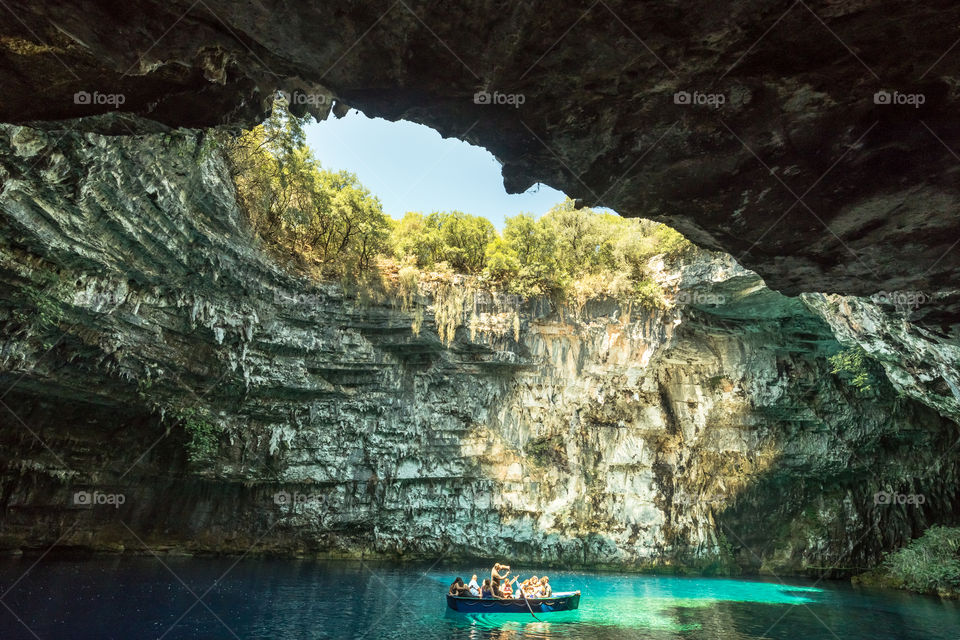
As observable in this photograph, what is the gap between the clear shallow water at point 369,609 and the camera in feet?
38.7

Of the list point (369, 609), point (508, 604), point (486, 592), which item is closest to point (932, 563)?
point (508, 604)

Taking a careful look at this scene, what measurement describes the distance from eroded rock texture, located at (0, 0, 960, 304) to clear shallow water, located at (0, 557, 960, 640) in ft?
35.6

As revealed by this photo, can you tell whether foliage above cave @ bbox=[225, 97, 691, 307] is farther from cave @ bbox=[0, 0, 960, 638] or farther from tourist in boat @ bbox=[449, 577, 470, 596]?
tourist in boat @ bbox=[449, 577, 470, 596]

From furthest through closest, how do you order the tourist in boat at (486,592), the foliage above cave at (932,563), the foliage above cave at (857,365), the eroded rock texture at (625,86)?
the foliage above cave at (857,365) → the foliage above cave at (932,563) → the tourist in boat at (486,592) → the eroded rock texture at (625,86)

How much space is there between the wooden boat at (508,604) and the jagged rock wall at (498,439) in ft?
33.0

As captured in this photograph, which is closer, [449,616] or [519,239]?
[449,616]

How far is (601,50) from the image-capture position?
11.8ft

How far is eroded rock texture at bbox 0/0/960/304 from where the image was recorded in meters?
3.36

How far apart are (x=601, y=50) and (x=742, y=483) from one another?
1026 inches

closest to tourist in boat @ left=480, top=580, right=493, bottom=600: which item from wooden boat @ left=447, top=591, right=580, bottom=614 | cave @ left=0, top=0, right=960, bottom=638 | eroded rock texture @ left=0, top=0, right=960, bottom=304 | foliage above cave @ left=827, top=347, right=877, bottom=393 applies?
wooden boat @ left=447, top=591, right=580, bottom=614

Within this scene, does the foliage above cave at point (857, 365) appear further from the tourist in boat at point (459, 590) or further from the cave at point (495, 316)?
the tourist in boat at point (459, 590)

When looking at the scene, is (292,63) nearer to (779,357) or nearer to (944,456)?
(779,357)

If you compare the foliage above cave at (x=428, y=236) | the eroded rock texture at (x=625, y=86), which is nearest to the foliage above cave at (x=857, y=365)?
the foliage above cave at (x=428, y=236)

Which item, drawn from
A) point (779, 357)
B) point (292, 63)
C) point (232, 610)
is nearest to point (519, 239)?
point (779, 357)
